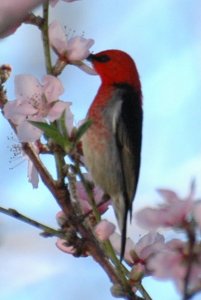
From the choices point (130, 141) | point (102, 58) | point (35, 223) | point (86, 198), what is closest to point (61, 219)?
point (35, 223)

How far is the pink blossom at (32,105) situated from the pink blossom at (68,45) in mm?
55

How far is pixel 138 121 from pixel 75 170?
471mm

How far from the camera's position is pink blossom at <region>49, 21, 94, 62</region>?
928 millimetres

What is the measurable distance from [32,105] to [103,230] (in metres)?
0.23

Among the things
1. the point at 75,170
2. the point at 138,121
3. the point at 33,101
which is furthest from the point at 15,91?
the point at 138,121

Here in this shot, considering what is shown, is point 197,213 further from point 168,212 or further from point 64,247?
point 64,247

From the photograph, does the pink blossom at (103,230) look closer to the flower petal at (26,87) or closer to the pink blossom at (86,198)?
the pink blossom at (86,198)

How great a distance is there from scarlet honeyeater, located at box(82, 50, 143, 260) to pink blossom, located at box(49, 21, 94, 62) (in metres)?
0.16

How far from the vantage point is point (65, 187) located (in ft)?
2.40

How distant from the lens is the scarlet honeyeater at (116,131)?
1061 millimetres

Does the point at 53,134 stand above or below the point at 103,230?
above

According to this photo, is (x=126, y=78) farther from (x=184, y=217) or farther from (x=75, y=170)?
(x=184, y=217)

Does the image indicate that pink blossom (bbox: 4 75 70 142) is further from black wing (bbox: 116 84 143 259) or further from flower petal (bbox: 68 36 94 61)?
black wing (bbox: 116 84 143 259)

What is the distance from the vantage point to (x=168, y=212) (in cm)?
66
